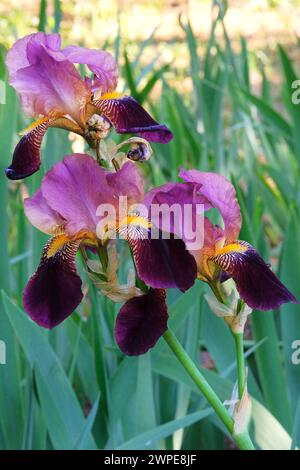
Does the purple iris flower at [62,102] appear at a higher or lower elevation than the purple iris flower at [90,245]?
higher

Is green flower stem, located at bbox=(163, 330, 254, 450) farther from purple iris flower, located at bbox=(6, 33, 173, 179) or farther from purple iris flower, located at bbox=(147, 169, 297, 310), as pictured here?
purple iris flower, located at bbox=(6, 33, 173, 179)

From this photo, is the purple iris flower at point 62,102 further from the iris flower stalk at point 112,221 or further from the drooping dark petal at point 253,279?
the drooping dark petal at point 253,279

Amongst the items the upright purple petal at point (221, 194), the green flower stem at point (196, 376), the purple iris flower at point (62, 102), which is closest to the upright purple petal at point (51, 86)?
the purple iris flower at point (62, 102)

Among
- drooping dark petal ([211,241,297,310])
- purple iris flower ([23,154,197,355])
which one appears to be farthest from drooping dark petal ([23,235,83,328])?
drooping dark petal ([211,241,297,310])

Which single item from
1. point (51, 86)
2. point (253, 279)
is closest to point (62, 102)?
point (51, 86)

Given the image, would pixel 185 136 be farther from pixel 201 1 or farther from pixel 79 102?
pixel 201 1

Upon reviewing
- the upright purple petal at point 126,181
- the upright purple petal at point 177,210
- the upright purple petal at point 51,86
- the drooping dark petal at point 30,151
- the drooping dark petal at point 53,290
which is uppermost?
the upright purple petal at point 51,86

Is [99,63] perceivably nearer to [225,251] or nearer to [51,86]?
[51,86]
